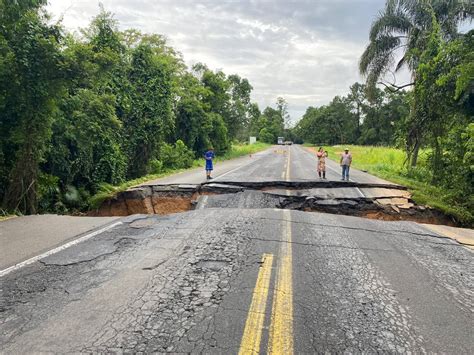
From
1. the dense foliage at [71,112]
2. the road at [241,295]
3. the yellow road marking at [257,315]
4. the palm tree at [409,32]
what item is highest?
the palm tree at [409,32]

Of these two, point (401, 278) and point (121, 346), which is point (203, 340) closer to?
point (121, 346)

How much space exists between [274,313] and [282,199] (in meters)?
7.29

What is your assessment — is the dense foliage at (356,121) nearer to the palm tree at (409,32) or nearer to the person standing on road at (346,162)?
the palm tree at (409,32)

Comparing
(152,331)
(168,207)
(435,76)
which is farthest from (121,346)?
(435,76)

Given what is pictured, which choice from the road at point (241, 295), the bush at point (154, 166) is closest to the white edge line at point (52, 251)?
the road at point (241, 295)

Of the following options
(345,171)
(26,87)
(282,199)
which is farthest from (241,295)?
(345,171)

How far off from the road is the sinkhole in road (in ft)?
11.6

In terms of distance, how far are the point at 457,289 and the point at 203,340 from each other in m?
3.20

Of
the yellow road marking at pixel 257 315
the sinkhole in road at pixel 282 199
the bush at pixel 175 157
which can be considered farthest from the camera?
the bush at pixel 175 157

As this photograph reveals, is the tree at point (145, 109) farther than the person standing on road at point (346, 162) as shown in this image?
Yes

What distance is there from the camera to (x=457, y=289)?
4.24 metres

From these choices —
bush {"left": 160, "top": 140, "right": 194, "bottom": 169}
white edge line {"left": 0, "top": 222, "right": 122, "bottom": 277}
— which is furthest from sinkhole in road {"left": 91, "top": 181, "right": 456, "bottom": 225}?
bush {"left": 160, "top": 140, "right": 194, "bottom": 169}

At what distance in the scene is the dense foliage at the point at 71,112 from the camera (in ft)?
25.8

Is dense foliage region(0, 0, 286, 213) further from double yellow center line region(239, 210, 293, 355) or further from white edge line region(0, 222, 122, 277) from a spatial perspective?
double yellow center line region(239, 210, 293, 355)
